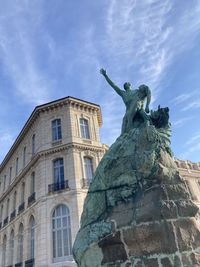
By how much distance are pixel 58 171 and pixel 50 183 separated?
94 cm

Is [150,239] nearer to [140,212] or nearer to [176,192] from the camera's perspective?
[140,212]

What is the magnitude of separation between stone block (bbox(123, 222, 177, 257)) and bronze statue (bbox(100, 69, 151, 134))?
174 cm

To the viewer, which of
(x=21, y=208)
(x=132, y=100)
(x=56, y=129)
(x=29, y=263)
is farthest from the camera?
(x=21, y=208)

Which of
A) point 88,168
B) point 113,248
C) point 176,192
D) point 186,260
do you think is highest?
point 88,168

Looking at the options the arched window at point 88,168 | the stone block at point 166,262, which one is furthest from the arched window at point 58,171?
the stone block at point 166,262

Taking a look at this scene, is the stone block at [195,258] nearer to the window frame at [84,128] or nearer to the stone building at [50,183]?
the stone building at [50,183]

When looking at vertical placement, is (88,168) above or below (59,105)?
below

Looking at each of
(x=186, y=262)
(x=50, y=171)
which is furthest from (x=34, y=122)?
(x=186, y=262)

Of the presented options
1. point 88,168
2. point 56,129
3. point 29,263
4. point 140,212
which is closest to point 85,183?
point 88,168

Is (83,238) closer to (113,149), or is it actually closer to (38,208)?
(113,149)

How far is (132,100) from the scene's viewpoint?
492cm

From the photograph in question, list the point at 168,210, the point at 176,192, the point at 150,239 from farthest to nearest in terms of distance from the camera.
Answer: the point at 176,192, the point at 168,210, the point at 150,239

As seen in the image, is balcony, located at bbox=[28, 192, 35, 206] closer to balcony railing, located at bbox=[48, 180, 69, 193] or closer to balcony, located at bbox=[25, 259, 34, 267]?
balcony railing, located at bbox=[48, 180, 69, 193]

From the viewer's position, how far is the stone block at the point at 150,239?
10.0 ft
